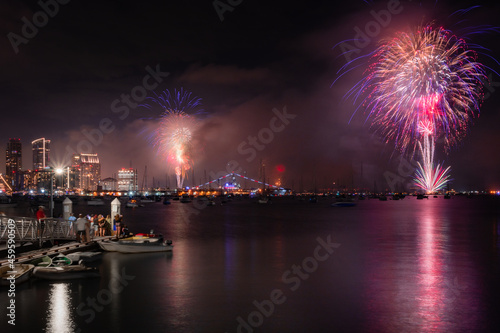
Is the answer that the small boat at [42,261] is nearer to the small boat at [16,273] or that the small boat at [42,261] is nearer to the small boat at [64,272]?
the small boat at [16,273]

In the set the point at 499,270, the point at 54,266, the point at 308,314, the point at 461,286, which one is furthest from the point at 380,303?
the point at 54,266

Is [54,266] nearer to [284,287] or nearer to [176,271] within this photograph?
[176,271]

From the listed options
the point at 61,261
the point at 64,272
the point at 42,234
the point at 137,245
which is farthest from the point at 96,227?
the point at 64,272

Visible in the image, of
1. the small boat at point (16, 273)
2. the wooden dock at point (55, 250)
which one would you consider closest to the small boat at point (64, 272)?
the small boat at point (16, 273)

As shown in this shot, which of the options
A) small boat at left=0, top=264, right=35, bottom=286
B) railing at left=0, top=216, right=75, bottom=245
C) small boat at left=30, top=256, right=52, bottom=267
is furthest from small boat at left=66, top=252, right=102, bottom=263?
railing at left=0, top=216, right=75, bottom=245

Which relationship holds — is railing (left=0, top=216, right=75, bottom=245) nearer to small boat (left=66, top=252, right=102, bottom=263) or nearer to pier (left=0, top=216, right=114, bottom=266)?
pier (left=0, top=216, right=114, bottom=266)

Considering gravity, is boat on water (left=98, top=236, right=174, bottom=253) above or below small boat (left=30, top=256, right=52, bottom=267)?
below

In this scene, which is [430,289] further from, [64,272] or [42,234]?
[42,234]
